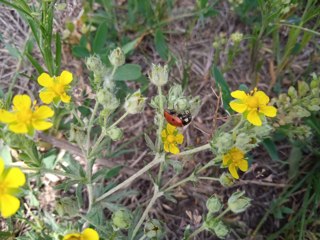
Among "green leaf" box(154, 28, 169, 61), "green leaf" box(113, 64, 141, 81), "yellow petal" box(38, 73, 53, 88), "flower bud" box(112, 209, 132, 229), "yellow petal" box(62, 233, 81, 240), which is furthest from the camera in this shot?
"green leaf" box(154, 28, 169, 61)

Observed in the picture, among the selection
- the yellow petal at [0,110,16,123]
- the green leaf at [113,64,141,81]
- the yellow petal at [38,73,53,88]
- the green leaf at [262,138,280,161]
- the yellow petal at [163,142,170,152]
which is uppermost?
the yellow petal at [0,110,16,123]

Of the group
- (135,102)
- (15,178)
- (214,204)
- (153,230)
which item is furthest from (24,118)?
(214,204)

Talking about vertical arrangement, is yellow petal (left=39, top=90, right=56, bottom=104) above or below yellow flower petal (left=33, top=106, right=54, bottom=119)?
below

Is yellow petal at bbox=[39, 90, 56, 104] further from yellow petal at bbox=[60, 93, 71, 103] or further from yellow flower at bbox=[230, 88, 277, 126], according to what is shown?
yellow flower at bbox=[230, 88, 277, 126]

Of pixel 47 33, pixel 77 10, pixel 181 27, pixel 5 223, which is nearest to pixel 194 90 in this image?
pixel 181 27

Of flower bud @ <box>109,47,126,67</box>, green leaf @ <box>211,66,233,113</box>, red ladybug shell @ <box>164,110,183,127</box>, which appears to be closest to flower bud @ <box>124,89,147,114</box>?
red ladybug shell @ <box>164,110,183,127</box>

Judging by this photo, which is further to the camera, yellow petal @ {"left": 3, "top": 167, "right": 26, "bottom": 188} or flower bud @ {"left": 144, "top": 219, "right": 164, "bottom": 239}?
flower bud @ {"left": 144, "top": 219, "right": 164, "bottom": 239}

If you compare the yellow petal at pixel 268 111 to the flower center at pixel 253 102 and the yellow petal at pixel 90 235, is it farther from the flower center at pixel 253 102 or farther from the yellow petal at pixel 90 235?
the yellow petal at pixel 90 235
